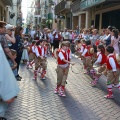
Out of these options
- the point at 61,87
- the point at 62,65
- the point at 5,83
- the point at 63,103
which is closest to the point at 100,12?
the point at 62,65

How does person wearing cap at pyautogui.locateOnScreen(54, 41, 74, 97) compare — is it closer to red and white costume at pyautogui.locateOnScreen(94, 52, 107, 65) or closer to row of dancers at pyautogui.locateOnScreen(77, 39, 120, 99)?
row of dancers at pyautogui.locateOnScreen(77, 39, 120, 99)

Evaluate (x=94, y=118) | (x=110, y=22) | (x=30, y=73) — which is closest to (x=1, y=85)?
(x=94, y=118)

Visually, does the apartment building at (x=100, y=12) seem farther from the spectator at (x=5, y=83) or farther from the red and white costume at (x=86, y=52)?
the spectator at (x=5, y=83)

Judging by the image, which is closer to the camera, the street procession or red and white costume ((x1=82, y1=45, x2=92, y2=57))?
the street procession

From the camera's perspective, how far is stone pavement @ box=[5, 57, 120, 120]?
18.5 ft

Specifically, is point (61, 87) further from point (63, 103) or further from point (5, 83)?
point (5, 83)

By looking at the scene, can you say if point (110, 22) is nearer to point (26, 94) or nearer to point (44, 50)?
point (44, 50)

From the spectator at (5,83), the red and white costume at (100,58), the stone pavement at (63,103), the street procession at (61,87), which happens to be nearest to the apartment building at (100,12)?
the street procession at (61,87)

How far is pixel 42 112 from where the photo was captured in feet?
19.0

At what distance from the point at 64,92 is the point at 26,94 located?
104 cm

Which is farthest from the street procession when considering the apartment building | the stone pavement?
the apartment building

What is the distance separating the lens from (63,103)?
6.62m

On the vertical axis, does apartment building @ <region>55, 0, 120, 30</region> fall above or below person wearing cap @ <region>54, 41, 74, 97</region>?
above

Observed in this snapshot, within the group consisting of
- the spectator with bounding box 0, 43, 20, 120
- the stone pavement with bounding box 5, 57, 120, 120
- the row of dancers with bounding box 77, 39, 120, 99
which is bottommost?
the stone pavement with bounding box 5, 57, 120, 120
